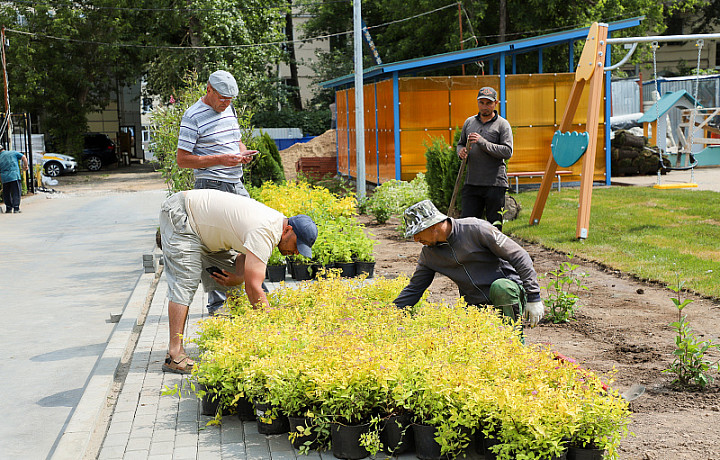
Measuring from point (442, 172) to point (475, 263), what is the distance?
26.1ft

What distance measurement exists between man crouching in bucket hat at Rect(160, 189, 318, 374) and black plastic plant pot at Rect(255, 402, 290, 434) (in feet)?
3.04

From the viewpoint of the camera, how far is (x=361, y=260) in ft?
29.8

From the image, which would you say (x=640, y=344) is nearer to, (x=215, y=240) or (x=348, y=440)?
(x=348, y=440)

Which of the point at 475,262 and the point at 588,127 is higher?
the point at 588,127

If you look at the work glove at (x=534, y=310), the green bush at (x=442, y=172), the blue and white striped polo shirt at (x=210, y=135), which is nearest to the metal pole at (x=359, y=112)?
the green bush at (x=442, y=172)

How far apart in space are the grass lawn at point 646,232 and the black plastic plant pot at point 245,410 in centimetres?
466

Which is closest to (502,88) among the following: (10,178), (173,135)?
(173,135)

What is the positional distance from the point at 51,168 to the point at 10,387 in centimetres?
3251

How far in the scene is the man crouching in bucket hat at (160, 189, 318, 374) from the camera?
5.01 m

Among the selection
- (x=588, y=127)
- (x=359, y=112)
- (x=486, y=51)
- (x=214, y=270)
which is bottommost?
(x=214, y=270)

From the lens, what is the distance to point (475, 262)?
17.6ft

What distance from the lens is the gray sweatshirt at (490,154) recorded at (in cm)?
891


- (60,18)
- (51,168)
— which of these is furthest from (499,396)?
(60,18)

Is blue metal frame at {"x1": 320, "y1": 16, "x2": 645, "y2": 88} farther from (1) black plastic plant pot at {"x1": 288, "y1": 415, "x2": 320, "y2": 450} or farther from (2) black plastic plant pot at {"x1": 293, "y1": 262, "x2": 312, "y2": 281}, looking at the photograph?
(1) black plastic plant pot at {"x1": 288, "y1": 415, "x2": 320, "y2": 450}
